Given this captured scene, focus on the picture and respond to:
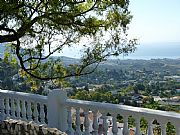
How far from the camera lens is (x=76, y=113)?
4.86 metres

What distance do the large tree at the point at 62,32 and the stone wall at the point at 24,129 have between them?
212 cm

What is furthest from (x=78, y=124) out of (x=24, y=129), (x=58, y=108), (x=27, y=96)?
(x=27, y=96)

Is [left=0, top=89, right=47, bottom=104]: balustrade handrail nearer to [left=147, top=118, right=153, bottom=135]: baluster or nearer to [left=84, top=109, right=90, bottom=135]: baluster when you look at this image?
[left=84, top=109, right=90, bottom=135]: baluster

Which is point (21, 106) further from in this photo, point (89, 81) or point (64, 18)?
point (89, 81)

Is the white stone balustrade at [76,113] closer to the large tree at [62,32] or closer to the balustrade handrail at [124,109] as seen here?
the balustrade handrail at [124,109]

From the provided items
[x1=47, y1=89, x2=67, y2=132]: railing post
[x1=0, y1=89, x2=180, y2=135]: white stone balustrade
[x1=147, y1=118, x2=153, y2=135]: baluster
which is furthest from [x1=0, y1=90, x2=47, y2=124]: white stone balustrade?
[x1=147, y1=118, x2=153, y2=135]: baluster

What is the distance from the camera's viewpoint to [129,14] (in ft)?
24.7

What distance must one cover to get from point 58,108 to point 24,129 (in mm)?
599

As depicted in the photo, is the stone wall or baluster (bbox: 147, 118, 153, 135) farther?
the stone wall

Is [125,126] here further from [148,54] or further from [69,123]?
[148,54]

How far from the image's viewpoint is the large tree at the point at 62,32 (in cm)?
686

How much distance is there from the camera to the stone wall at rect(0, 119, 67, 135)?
4375 millimetres

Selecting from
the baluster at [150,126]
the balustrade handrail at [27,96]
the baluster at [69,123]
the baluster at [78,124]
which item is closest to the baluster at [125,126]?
the baluster at [150,126]

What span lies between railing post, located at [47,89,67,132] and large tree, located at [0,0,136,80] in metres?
1.91
